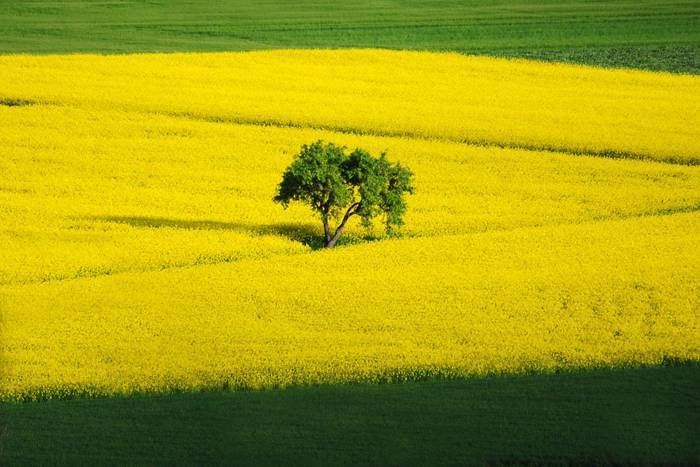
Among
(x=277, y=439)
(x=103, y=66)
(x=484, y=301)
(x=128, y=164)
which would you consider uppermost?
(x=103, y=66)

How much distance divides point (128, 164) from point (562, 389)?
663 inches

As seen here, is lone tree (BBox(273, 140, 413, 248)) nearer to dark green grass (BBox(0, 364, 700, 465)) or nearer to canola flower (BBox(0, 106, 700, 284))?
canola flower (BBox(0, 106, 700, 284))

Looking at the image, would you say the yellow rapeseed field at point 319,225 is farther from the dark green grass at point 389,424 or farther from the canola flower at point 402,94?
A: the dark green grass at point 389,424

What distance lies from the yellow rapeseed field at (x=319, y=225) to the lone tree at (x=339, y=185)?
0.75 meters

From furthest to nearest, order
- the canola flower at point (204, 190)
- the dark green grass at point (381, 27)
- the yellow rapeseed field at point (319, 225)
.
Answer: the dark green grass at point (381, 27), the canola flower at point (204, 190), the yellow rapeseed field at point (319, 225)

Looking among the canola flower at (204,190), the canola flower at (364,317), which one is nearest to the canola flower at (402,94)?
the canola flower at (204,190)

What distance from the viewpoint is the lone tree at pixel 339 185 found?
25812 millimetres

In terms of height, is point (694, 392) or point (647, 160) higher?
point (647, 160)

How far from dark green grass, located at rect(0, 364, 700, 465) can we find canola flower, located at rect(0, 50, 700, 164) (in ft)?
54.8

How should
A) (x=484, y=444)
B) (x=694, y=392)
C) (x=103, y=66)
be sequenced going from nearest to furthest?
(x=484, y=444), (x=694, y=392), (x=103, y=66)

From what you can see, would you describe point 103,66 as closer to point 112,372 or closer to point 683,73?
point 683,73

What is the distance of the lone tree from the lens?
25812mm

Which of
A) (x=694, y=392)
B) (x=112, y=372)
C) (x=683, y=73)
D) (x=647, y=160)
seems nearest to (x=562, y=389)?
(x=694, y=392)

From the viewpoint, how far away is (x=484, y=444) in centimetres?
1638
